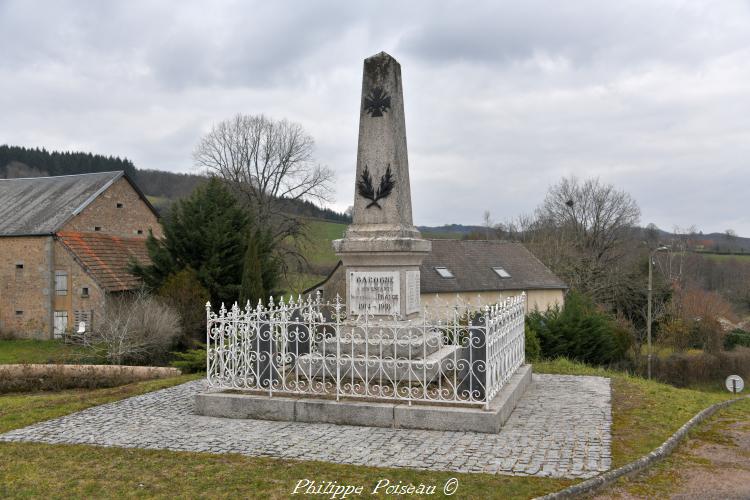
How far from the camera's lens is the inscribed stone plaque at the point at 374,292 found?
8.74 meters

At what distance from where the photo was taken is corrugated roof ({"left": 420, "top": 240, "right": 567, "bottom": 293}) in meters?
29.1

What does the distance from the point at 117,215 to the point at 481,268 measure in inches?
709

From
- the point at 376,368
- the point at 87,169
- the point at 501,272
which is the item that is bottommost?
the point at 376,368

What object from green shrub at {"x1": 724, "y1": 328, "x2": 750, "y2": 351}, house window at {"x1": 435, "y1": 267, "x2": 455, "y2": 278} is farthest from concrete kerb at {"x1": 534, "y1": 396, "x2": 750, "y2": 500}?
green shrub at {"x1": 724, "y1": 328, "x2": 750, "y2": 351}

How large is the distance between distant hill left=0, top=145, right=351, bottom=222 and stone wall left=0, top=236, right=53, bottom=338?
22.6 m

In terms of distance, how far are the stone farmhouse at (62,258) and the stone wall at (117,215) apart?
43 millimetres

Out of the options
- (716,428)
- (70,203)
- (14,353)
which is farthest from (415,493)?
(70,203)

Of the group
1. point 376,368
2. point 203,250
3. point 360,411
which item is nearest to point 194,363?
point 376,368

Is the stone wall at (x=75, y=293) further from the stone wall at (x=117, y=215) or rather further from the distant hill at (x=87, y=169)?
the distant hill at (x=87, y=169)

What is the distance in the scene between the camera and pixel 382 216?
907cm

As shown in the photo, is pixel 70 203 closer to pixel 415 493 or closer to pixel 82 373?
pixel 82 373

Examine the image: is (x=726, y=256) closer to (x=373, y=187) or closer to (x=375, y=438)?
(x=373, y=187)

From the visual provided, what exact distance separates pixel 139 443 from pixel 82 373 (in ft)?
21.0

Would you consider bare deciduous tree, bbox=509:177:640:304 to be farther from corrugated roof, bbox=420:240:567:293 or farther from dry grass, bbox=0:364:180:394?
dry grass, bbox=0:364:180:394
